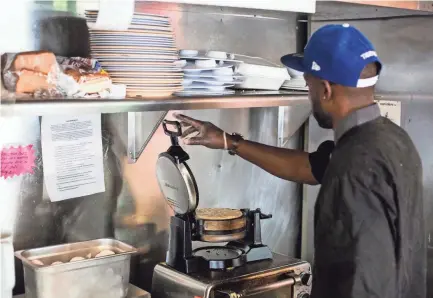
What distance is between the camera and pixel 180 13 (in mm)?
2383

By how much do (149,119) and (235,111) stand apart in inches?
18.2

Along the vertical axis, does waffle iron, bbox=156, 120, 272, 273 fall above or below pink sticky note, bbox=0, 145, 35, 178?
below

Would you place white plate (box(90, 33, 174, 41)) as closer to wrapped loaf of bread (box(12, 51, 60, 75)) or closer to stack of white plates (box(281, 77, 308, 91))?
wrapped loaf of bread (box(12, 51, 60, 75))

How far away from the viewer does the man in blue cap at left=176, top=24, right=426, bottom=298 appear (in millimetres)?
1615

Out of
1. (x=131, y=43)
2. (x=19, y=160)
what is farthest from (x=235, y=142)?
(x=19, y=160)

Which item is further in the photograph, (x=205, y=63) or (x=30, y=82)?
(x=205, y=63)

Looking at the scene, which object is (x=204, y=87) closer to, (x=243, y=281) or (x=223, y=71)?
(x=223, y=71)

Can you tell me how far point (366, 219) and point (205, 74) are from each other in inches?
29.7

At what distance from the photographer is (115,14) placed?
5.67ft

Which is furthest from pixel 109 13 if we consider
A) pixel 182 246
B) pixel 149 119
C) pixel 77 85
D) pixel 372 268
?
pixel 372 268

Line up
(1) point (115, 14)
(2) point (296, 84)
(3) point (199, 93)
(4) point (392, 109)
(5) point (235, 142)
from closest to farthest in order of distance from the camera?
(1) point (115, 14) → (3) point (199, 93) → (5) point (235, 142) → (2) point (296, 84) → (4) point (392, 109)

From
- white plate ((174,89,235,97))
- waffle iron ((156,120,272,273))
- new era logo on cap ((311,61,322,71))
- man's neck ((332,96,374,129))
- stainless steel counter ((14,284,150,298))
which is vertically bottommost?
stainless steel counter ((14,284,150,298))

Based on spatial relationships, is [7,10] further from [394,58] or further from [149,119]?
[394,58]

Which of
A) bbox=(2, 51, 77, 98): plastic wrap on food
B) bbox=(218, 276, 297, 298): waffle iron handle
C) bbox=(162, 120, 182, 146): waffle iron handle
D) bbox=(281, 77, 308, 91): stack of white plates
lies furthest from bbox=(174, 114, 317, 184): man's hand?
bbox=(2, 51, 77, 98): plastic wrap on food
